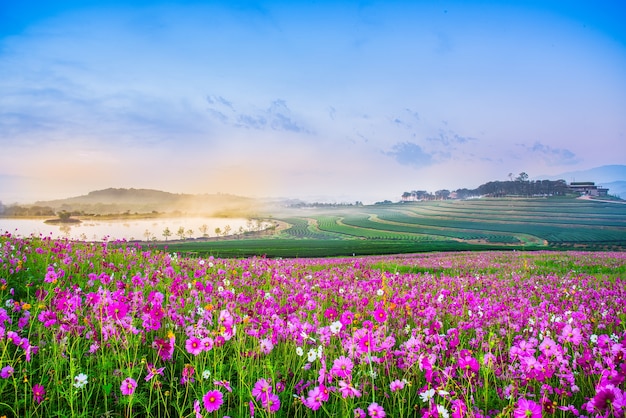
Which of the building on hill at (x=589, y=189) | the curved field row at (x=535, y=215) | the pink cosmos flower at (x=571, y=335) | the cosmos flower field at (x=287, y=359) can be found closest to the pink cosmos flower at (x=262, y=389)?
the cosmos flower field at (x=287, y=359)

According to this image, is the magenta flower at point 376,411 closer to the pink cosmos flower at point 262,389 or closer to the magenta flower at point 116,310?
the pink cosmos flower at point 262,389

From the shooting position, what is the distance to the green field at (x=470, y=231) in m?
66.4

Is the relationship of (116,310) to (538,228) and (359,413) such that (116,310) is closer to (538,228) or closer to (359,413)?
(359,413)

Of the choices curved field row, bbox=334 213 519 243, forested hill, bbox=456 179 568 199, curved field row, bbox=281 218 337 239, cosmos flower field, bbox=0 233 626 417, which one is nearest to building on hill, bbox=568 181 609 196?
forested hill, bbox=456 179 568 199

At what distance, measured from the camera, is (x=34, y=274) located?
671cm

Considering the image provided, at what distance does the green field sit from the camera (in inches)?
2613

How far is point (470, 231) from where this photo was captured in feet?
326

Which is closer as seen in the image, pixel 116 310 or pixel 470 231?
pixel 116 310

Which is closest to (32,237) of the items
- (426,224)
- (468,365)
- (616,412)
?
(468,365)

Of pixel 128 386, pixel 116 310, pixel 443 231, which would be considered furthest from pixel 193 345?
pixel 443 231

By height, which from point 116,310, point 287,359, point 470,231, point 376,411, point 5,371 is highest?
point 116,310

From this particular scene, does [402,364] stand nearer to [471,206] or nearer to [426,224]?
[426,224]

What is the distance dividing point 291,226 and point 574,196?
118 m

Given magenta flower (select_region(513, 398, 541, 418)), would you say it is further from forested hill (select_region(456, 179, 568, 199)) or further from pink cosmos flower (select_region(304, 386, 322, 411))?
forested hill (select_region(456, 179, 568, 199))
